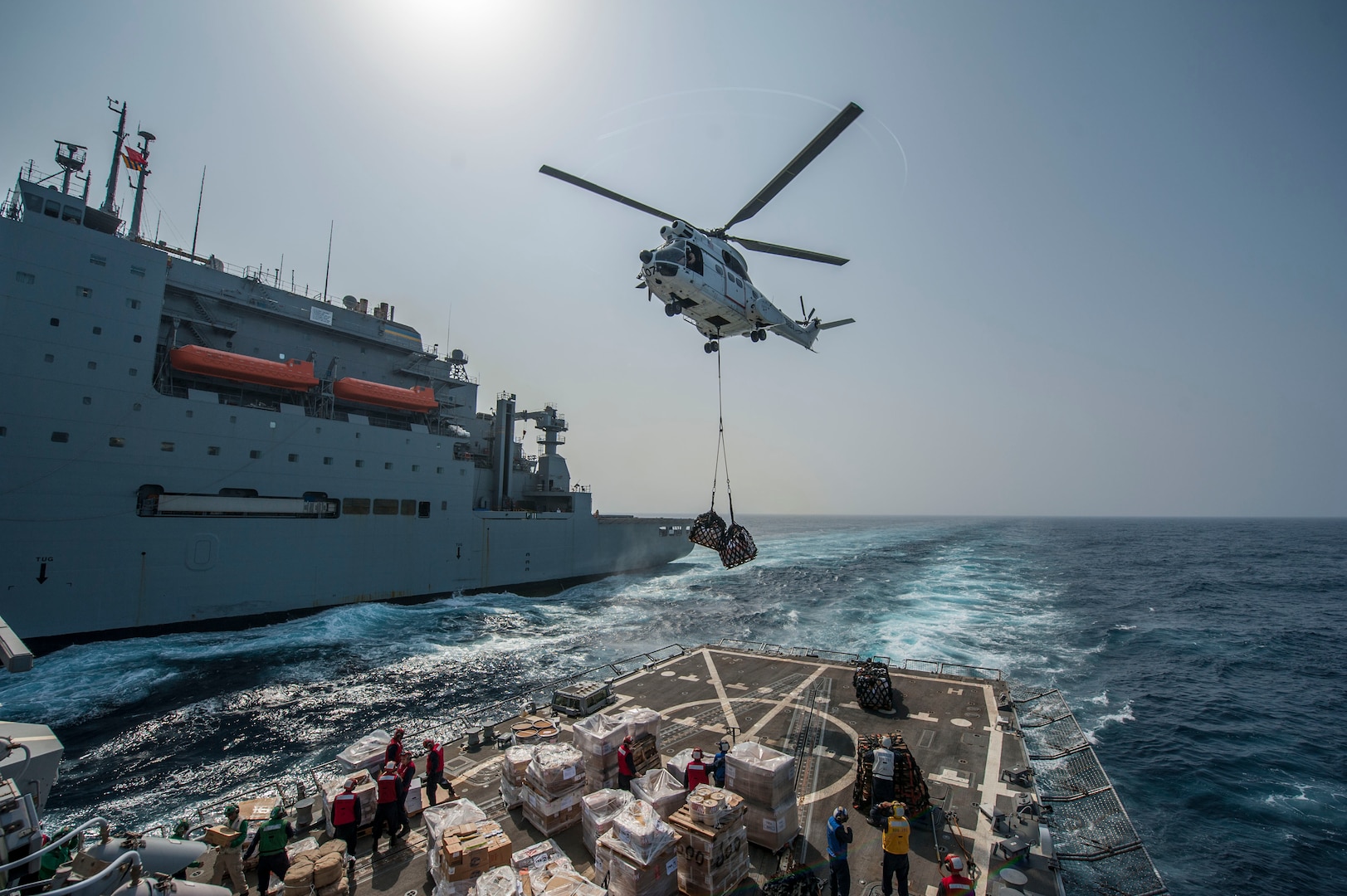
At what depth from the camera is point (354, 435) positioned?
109ft

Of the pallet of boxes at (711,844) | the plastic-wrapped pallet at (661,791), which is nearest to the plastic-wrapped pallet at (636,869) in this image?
the pallet of boxes at (711,844)

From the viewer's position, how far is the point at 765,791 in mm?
9227

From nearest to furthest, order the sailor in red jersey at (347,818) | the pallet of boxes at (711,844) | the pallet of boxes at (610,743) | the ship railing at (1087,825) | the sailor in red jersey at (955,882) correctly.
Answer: the sailor in red jersey at (955,882) → the pallet of boxes at (711,844) → the sailor in red jersey at (347,818) → the ship railing at (1087,825) → the pallet of boxes at (610,743)

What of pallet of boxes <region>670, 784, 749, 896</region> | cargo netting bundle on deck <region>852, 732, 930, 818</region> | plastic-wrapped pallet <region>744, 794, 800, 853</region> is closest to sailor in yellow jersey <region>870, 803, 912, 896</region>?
plastic-wrapped pallet <region>744, 794, 800, 853</region>

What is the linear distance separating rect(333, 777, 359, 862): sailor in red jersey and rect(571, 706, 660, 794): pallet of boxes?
386 cm

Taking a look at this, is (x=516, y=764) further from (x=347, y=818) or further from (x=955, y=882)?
(x=955, y=882)

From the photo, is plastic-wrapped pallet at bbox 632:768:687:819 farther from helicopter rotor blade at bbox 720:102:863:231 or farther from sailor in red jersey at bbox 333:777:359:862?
helicopter rotor blade at bbox 720:102:863:231

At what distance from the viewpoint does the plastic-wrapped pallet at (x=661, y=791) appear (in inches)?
357

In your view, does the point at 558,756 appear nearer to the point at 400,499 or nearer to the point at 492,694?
the point at 492,694

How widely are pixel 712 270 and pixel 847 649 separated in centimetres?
2086

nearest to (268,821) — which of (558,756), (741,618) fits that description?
(558,756)

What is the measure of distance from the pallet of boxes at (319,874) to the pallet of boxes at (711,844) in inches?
196

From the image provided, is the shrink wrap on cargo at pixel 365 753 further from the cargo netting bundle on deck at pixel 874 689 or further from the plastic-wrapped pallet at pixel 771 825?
the cargo netting bundle on deck at pixel 874 689

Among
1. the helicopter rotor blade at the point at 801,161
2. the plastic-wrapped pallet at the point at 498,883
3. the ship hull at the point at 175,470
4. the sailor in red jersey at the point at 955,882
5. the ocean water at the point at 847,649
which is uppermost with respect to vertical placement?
the helicopter rotor blade at the point at 801,161
